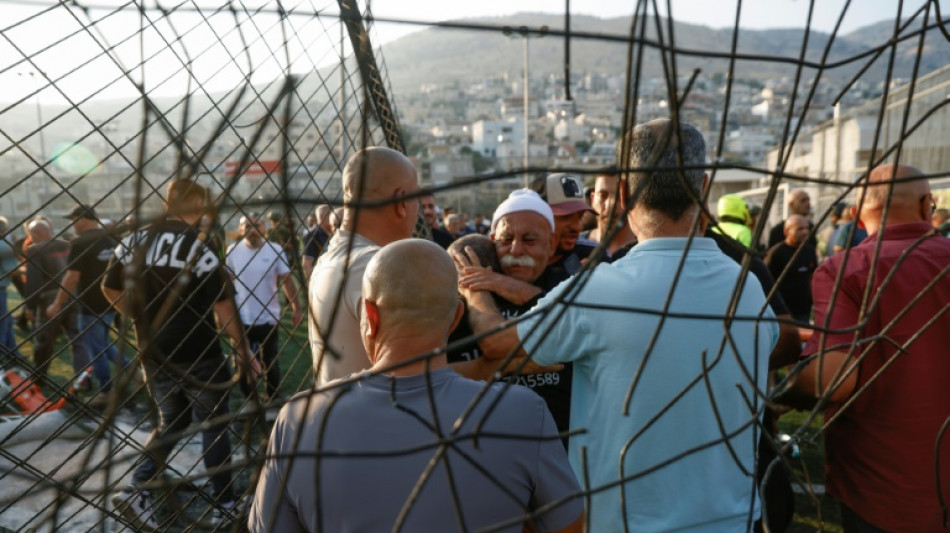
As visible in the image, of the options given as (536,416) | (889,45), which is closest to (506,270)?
(536,416)

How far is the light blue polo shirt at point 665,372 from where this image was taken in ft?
4.63

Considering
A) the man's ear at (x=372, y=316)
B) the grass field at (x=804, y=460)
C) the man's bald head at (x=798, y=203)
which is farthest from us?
the man's bald head at (x=798, y=203)

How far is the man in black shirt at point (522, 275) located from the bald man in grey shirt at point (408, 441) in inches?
24.4

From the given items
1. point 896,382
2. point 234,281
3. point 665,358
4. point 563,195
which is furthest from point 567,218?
point 234,281

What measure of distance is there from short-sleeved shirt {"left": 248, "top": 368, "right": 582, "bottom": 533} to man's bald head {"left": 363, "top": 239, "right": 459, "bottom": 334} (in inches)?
4.2

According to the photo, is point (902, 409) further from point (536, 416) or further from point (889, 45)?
point (889, 45)

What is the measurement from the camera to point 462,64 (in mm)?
162500

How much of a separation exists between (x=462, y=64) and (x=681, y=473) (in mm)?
168026

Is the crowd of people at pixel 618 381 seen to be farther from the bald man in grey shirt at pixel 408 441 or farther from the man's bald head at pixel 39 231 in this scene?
the man's bald head at pixel 39 231

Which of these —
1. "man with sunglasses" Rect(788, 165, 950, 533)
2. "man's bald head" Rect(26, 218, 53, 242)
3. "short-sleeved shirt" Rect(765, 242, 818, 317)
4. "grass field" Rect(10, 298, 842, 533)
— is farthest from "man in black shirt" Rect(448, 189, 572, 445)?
"man's bald head" Rect(26, 218, 53, 242)

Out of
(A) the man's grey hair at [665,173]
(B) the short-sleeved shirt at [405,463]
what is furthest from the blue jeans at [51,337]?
(A) the man's grey hair at [665,173]

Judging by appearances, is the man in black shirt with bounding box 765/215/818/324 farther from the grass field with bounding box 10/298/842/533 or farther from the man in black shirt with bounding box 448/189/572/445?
the man in black shirt with bounding box 448/189/572/445

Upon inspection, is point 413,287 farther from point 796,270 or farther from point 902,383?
point 796,270

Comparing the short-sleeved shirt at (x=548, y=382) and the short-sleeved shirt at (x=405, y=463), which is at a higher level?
the short-sleeved shirt at (x=405, y=463)
